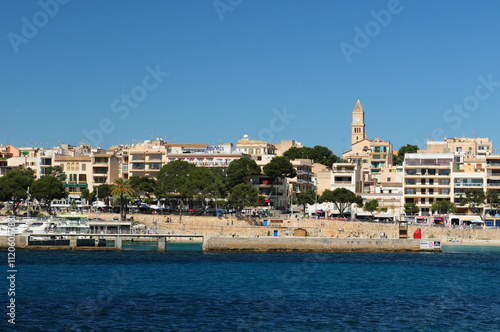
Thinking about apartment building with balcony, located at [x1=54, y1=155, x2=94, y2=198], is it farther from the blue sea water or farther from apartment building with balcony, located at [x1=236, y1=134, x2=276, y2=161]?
the blue sea water

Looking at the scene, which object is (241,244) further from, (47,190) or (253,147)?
(253,147)

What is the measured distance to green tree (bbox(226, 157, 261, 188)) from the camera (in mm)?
105438

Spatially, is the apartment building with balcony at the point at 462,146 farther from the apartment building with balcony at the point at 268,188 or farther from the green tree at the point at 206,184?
the green tree at the point at 206,184

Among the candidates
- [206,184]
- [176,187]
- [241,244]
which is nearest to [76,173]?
[176,187]

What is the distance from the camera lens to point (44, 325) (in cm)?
3816

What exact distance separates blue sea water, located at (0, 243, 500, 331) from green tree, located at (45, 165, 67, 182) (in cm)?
4239

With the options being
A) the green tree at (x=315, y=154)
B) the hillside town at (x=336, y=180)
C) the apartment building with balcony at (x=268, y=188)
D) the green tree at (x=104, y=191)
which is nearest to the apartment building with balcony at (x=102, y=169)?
the hillside town at (x=336, y=180)

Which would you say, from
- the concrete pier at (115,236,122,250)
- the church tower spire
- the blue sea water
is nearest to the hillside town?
the concrete pier at (115,236,122,250)

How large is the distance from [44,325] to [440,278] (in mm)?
35931

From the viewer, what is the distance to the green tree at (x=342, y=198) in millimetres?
102312

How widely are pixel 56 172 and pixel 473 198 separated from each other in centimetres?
6694

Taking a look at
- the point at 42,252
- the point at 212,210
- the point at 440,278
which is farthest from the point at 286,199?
the point at 440,278

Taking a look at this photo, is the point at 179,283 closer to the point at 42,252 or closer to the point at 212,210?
the point at 42,252

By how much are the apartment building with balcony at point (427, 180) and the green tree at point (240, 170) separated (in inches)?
939
